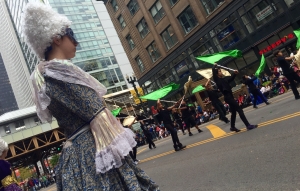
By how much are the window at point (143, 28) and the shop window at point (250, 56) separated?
13358 millimetres

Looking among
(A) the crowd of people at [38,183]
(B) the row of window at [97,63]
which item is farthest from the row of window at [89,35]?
(A) the crowd of people at [38,183]

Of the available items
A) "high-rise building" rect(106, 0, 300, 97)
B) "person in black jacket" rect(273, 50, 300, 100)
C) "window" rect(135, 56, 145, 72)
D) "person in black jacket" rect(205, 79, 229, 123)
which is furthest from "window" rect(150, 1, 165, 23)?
"person in black jacket" rect(273, 50, 300, 100)

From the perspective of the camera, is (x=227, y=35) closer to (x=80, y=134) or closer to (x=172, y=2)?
(x=172, y=2)

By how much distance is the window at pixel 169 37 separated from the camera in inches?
1126

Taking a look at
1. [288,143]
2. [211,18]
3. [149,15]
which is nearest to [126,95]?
[149,15]

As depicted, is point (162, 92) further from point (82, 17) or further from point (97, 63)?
point (82, 17)

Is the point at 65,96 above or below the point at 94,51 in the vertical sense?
below

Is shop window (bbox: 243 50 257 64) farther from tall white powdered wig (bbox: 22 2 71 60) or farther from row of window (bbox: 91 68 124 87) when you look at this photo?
row of window (bbox: 91 68 124 87)

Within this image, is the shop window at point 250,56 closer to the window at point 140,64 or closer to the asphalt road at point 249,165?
the window at point 140,64

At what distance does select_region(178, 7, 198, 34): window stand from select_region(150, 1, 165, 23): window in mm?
2843

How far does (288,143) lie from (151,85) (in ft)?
94.3

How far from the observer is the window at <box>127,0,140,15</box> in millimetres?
32544

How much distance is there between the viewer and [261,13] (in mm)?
20688

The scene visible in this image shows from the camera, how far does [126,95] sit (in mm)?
55188
